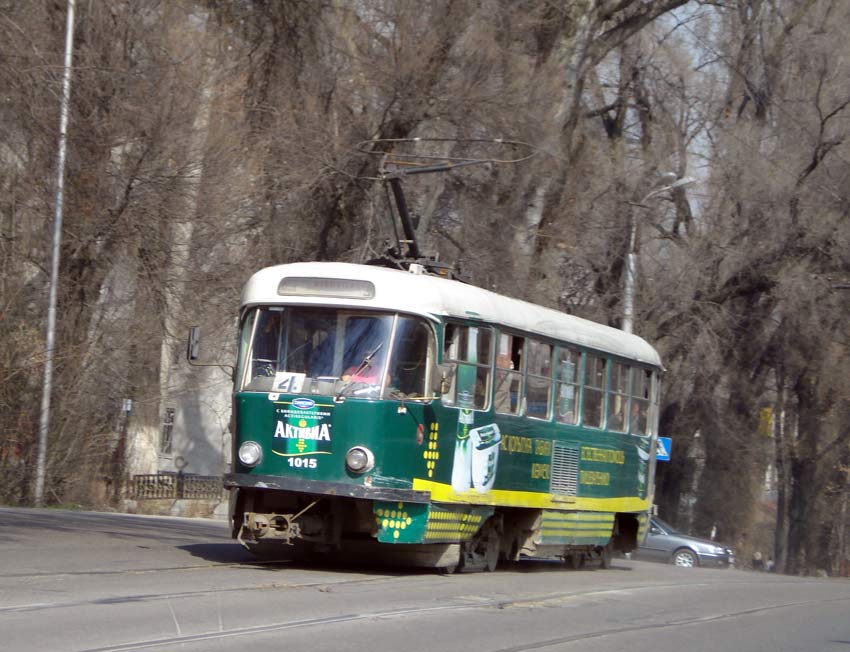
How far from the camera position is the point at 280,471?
42.9 ft

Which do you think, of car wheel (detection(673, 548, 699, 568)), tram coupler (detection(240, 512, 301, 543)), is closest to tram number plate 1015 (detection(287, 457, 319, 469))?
tram coupler (detection(240, 512, 301, 543))

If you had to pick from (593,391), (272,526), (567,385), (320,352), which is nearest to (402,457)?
(320,352)

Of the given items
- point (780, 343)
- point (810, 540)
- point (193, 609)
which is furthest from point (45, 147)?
point (810, 540)

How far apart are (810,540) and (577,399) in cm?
2650

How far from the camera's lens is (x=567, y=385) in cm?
1639

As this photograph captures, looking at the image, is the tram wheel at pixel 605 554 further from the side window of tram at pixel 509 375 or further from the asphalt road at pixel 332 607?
the side window of tram at pixel 509 375

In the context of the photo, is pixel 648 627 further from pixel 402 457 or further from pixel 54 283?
pixel 54 283

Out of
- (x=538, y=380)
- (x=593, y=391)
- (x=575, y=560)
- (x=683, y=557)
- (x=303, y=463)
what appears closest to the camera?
(x=303, y=463)

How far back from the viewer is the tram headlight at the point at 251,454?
13.1 metres

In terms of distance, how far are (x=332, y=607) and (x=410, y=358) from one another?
3.43 metres

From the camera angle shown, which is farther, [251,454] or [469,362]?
[469,362]

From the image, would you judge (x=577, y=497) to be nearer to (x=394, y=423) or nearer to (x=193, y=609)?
(x=394, y=423)

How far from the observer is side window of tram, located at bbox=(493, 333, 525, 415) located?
1477cm

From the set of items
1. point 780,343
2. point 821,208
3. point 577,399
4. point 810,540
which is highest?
point 821,208
